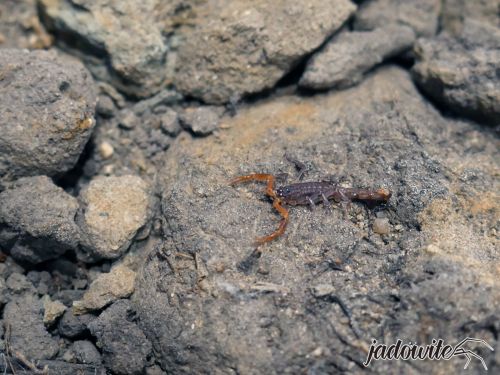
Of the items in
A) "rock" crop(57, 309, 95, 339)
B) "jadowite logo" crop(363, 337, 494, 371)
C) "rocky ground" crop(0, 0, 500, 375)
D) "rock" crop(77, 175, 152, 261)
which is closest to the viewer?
"jadowite logo" crop(363, 337, 494, 371)

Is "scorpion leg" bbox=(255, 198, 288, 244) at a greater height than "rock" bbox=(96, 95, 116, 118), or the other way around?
"rock" bbox=(96, 95, 116, 118)

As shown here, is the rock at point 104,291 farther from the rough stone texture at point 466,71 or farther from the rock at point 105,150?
the rough stone texture at point 466,71

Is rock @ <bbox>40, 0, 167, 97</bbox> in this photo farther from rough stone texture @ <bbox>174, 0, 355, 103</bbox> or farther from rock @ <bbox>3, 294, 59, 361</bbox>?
rock @ <bbox>3, 294, 59, 361</bbox>

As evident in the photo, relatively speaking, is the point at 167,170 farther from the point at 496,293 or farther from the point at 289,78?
the point at 496,293

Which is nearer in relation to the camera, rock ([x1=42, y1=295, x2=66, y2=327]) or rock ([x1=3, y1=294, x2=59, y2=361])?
rock ([x1=3, y1=294, x2=59, y2=361])

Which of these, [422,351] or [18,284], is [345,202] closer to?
[422,351]

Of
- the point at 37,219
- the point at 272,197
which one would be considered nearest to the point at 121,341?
the point at 37,219

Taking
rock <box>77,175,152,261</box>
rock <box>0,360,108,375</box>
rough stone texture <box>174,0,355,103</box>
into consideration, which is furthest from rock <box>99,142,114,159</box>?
rock <box>0,360,108,375</box>
